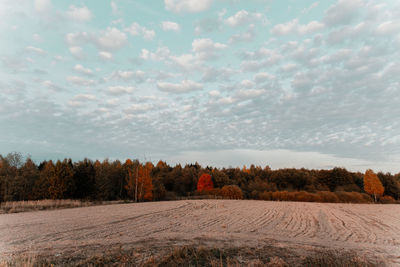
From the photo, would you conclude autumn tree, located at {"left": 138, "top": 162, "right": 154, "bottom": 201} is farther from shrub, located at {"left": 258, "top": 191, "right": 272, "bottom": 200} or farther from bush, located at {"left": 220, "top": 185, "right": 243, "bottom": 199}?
shrub, located at {"left": 258, "top": 191, "right": 272, "bottom": 200}

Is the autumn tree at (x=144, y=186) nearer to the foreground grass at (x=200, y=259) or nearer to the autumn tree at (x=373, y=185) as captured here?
the foreground grass at (x=200, y=259)

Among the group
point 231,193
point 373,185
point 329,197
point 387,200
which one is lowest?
point 387,200

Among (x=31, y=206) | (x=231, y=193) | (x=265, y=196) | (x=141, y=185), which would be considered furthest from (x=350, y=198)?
(x=31, y=206)

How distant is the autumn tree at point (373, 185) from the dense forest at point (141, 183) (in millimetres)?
760

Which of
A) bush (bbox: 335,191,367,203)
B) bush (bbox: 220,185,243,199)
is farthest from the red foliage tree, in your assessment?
bush (bbox: 335,191,367,203)

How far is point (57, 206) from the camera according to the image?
126 feet

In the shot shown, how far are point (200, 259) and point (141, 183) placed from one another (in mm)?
48355

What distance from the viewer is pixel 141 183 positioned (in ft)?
180

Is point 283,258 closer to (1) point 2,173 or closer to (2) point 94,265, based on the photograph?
(2) point 94,265

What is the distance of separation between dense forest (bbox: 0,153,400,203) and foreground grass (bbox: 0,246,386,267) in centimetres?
4561

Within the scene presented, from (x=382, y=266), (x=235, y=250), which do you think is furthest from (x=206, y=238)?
(x=382, y=266)

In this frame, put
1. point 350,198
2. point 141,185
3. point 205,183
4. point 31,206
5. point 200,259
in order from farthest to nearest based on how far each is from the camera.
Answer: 1. point 205,183
2. point 350,198
3. point 141,185
4. point 31,206
5. point 200,259

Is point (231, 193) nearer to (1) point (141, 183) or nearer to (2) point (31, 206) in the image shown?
(1) point (141, 183)

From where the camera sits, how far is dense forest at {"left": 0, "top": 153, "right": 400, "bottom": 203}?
169ft
